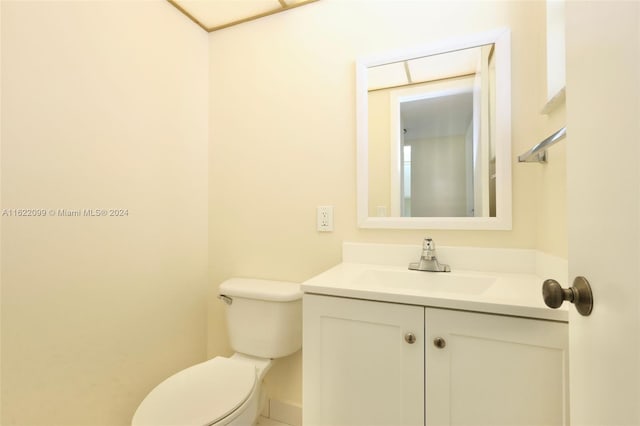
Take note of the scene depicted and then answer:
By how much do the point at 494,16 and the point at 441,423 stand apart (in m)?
1.45

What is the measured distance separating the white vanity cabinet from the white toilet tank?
0.38 m

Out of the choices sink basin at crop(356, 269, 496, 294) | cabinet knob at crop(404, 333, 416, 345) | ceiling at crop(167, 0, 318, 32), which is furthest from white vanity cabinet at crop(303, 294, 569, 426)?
ceiling at crop(167, 0, 318, 32)

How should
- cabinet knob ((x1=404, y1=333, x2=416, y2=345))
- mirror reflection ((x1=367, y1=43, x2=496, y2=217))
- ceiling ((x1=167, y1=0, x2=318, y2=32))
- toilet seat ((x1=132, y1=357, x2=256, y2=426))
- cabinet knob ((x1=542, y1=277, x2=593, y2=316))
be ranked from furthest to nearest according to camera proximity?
ceiling ((x1=167, y1=0, x2=318, y2=32))
mirror reflection ((x1=367, y1=43, x2=496, y2=217))
toilet seat ((x1=132, y1=357, x2=256, y2=426))
cabinet knob ((x1=404, y1=333, x2=416, y2=345))
cabinet knob ((x1=542, y1=277, x2=593, y2=316))

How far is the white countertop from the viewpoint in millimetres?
758

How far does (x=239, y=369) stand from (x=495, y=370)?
0.94 metres

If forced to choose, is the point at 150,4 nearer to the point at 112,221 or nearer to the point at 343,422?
the point at 112,221

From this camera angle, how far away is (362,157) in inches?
53.2

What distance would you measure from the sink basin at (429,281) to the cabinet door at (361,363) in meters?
0.22

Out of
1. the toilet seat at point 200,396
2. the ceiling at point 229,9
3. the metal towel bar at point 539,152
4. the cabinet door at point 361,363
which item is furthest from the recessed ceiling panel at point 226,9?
the toilet seat at point 200,396

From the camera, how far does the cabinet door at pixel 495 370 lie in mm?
724

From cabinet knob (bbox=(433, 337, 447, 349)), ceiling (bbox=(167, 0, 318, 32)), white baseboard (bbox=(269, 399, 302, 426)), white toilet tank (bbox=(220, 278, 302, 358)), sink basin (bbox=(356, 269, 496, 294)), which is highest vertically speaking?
ceiling (bbox=(167, 0, 318, 32))

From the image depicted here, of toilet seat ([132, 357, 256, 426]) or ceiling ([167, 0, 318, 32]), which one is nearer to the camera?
toilet seat ([132, 357, 256, 426])

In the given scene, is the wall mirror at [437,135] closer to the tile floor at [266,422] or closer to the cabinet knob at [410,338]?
the cabinet knob at [410,338]

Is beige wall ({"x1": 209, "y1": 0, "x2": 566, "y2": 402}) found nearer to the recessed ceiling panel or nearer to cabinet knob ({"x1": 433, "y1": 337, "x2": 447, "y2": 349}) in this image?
the recessed ceiling panel
